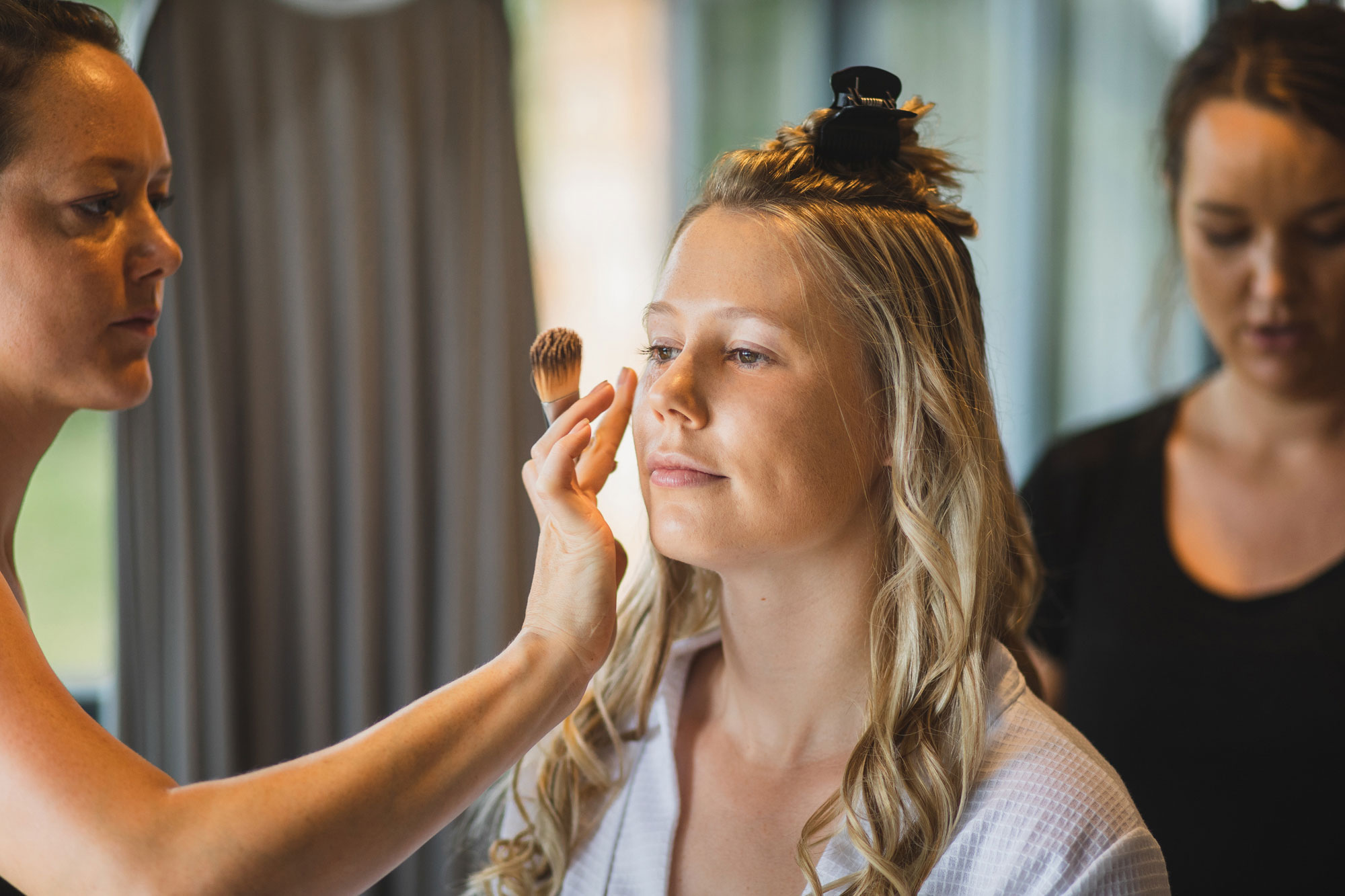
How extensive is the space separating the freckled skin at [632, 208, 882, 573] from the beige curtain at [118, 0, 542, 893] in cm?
126

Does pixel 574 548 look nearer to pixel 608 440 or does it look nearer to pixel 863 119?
pixel 608 440

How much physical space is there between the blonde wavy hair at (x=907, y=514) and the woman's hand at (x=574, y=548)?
0.33 m

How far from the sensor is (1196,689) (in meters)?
1.64

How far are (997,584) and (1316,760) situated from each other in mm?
666

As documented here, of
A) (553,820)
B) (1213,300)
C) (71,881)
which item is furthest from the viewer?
(1213,300)

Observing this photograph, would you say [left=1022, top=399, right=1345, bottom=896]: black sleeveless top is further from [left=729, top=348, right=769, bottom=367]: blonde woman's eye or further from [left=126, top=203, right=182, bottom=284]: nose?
[left=126, top=203, right=182, bottom=284]: nose

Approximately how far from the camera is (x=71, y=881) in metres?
0.86

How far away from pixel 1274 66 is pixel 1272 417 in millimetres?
557

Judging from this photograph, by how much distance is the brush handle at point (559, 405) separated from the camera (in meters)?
1.24

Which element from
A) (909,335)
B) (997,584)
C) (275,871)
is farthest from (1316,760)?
(275,871)

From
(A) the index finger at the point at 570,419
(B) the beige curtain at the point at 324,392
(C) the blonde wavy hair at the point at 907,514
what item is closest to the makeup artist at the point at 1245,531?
Answer: (C) the blonde wavy hair at the point at 907,514

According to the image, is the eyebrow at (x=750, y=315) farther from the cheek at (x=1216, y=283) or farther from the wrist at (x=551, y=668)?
the cheek at (x=1216, y=283)

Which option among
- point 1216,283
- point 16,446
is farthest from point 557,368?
point 1216,283

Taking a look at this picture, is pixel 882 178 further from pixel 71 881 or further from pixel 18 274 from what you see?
pixel 71 881
